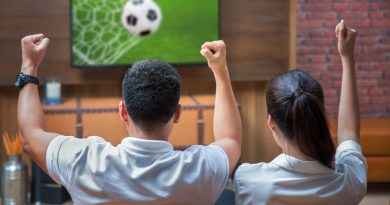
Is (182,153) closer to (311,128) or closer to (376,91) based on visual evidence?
(311,128)

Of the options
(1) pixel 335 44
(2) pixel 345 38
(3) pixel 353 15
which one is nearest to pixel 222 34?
(1) pixel 335 44

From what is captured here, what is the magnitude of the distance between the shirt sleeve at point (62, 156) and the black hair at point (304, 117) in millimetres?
565

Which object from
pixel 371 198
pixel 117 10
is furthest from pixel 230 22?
pixel 371 198

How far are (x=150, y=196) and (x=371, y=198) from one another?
3.77 meters

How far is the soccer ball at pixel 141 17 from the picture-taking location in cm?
529

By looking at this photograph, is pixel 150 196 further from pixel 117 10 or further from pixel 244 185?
pixel 117 10

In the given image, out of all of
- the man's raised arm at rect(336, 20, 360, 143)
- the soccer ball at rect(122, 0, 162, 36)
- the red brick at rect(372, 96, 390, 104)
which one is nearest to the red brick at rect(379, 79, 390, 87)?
the red brick at rect(372, 96, 390, 104)

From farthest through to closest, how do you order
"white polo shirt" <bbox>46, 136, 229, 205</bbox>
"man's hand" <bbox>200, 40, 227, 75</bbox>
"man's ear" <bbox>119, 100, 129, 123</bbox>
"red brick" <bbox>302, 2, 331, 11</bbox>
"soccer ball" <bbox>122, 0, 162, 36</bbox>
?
"red brick" <bbox>302, 2, 331, 11</bbox>
"soccer ball" <bbox>122, 0, 162, 36</bbox>
"man's hand" <bbox>200, 40, 227, 75</bbox>
"man's ear" <bbox>119, 100, 129, 123</bbox>
"white polo shirt" <bbox>46, 136, 229, 205</bbox>

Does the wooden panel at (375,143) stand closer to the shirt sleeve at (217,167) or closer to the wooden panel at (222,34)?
the wooden panel at (222,34)

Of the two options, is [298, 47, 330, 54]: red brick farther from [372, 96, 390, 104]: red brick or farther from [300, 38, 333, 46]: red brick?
[372, 96, 390, 104]: red brick

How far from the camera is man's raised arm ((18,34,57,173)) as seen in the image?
1.70 m

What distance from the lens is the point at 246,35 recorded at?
18.3ft

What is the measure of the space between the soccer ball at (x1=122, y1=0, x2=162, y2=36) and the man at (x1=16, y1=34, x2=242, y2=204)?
3586mm

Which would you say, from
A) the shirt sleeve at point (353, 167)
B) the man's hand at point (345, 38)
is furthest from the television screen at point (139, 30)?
the shirt sleeve at point (353, 167)
